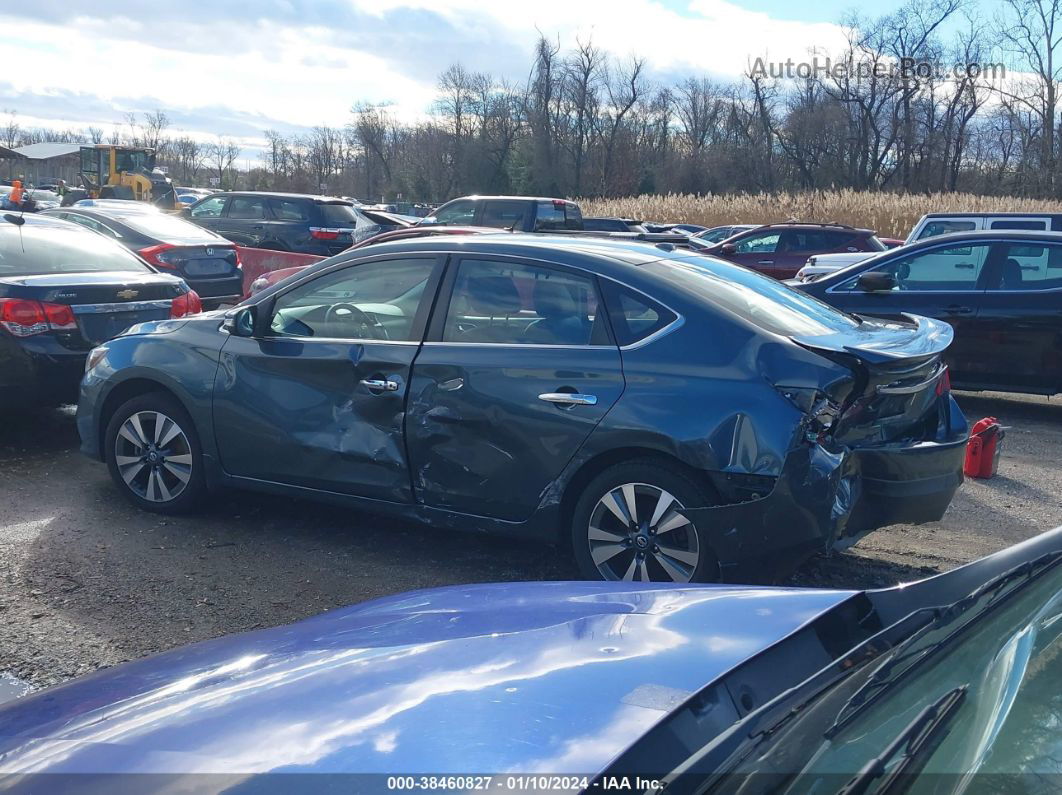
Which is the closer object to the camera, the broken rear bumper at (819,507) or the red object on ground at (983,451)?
the broken rear bumper at (819,507)

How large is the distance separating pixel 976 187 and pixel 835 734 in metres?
62.3

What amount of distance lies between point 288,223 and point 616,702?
17.7 meters

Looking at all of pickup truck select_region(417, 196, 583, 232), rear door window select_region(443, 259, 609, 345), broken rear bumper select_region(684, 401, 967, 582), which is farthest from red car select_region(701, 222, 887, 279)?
broken rear bumper select_region(684, 401, 967, 582)

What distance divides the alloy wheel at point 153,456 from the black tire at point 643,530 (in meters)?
2.42

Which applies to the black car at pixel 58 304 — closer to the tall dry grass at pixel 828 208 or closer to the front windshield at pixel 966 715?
the front windshield at pixel 966 715

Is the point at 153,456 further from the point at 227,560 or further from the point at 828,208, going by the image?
the point at 828,208

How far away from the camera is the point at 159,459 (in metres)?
5.73

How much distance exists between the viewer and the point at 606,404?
4406mm

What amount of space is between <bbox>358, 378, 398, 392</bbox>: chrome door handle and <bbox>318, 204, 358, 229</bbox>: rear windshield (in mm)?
14030

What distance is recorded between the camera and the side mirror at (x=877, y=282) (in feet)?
29.8

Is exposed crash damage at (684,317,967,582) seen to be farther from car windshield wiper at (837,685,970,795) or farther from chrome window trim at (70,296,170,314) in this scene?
chrome window trim at (70,296,170,314)

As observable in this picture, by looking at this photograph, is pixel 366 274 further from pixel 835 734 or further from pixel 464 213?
pixel 464 213

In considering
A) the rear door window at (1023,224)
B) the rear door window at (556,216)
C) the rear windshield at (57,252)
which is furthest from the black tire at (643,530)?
the rear door window at (1023,224)

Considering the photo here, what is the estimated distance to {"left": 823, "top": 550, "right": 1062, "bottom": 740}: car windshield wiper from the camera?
159 centimetres
